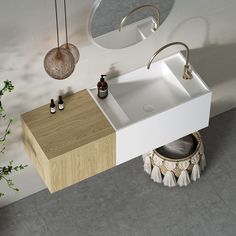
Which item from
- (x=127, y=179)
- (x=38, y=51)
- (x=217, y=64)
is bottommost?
(x=127, y=179)

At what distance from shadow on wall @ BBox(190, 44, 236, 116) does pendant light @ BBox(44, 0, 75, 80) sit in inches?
49.0

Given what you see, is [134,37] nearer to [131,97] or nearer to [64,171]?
[131,97]

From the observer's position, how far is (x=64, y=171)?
14.2 ft

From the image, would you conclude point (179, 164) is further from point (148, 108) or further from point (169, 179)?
point (148, 108)

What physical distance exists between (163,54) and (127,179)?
1.10 metres

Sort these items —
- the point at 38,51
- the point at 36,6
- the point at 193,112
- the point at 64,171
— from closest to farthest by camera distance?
the point at 36,6, the point at 38,51, the point at 64,171, the point at 193,112

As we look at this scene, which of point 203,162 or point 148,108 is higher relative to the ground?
point 148,108

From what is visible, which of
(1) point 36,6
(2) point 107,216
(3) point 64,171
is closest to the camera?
(1) point 36,6

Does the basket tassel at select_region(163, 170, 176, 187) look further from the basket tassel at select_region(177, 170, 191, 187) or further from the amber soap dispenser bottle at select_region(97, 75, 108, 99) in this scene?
the amber soap dispenser bottle at select_region(97, 75, 108, 99)

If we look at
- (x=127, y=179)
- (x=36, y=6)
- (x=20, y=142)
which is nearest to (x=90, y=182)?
(x=127, y=179)

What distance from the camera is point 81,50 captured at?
4238 millimetres

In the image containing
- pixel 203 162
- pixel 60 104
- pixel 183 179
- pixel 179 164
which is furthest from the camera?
pixel 203 162

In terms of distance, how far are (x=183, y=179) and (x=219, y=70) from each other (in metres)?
0.85

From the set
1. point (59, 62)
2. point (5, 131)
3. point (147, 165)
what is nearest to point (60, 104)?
point (5, 131)
